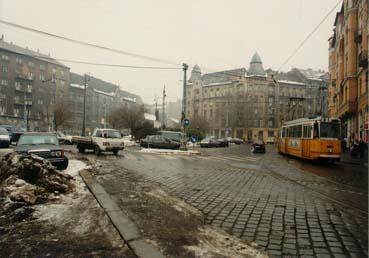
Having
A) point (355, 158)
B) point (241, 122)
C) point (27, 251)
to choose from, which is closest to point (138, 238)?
point (27, 251)

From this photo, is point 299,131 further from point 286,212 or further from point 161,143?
point 286,212

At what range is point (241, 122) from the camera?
75125 millimetres

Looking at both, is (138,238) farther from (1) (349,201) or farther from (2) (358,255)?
(1) (349,201)

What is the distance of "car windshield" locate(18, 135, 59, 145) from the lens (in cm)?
1137

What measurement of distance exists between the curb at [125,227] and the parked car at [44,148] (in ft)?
13.9

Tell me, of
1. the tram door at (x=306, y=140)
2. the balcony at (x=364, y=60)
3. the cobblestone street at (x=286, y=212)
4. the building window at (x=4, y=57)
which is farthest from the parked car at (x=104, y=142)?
the building window at (x=4, y=57)

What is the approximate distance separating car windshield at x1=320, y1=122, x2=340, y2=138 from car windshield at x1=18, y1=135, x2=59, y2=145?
15.4m

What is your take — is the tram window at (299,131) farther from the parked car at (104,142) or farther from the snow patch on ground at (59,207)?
the snow patch on ground at (59,207)

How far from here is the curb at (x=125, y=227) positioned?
145 inches

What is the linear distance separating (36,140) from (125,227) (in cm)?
868

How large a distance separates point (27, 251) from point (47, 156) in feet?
24.7

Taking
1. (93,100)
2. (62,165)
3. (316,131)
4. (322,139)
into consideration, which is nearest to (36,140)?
(62,165)

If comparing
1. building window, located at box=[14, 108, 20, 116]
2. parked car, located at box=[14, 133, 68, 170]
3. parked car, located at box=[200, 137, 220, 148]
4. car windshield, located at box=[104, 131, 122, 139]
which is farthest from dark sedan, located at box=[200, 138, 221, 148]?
building window, located at box=[14, 108, 20, 116]

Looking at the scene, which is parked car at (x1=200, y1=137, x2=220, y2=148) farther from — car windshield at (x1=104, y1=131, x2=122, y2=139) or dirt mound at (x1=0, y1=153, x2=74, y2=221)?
dirt mound at (x1=0, y1=153, x2=74, y2=221)
